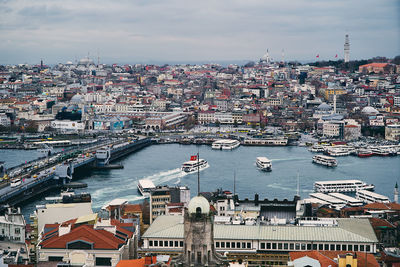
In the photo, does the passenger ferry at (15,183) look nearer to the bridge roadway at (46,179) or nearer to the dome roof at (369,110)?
the bridge roadway at (46,179)

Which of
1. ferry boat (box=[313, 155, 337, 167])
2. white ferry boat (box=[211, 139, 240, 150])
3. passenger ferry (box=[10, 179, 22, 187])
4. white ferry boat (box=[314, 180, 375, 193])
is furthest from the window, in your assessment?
white ferry boat (box=[211, 139, 240, 150])

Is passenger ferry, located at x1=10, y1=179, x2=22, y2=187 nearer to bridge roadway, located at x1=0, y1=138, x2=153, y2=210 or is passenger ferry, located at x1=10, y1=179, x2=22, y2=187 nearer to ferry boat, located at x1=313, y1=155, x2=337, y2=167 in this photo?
bridge roadway, located at x1=0, y1=138, x2=153, y2=210

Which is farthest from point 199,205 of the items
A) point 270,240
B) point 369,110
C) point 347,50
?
point 347,50

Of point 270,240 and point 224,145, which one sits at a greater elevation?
point 270,240

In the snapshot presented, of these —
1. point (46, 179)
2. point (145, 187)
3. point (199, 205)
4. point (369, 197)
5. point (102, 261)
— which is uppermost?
point (199, 205)

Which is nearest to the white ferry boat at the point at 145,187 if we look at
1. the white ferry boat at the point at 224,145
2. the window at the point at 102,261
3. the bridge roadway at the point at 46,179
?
the bridge roadway at the point at 46,179

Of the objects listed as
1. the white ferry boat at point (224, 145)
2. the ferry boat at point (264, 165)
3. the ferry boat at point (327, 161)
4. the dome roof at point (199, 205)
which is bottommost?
the white ferry boat at point (224, 145)

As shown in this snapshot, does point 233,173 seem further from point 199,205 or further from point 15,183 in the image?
point 199,205
